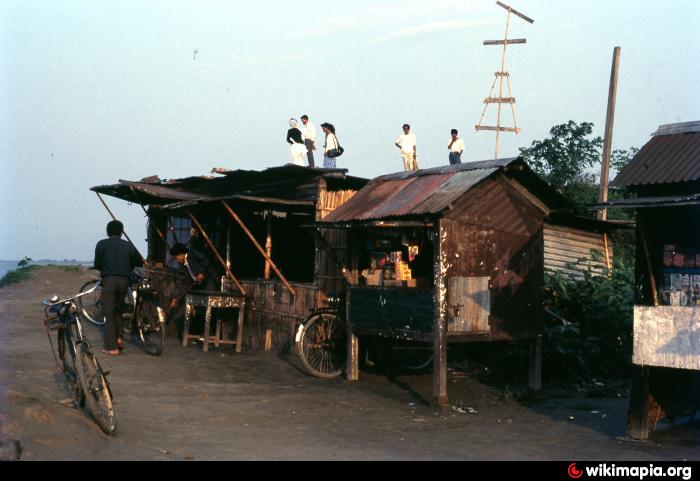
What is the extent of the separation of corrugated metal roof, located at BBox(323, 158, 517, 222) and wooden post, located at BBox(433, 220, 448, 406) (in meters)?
0.47

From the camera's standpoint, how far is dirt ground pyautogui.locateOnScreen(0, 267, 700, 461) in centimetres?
724

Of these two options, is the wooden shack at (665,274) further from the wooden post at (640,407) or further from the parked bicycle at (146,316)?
the parked bicycle at (146,316)

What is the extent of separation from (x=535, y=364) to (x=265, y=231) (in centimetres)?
658

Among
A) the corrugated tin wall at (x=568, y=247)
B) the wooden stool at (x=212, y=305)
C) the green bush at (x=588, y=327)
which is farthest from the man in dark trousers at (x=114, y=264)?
the corrugated tin wall at (x=568, y=247)

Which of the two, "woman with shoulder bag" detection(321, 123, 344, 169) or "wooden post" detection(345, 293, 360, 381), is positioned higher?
"woman with shoulder bag" detection(321, 123, 344, 169)

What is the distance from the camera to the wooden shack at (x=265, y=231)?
13.9 metres

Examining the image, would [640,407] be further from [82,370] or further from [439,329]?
[82,370]

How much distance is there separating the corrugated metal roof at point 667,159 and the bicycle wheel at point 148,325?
25.5 ft

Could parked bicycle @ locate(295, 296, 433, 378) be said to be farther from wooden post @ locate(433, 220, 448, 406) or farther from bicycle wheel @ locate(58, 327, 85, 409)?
bicycle wheel @ locate(58, 327, 85, 409)

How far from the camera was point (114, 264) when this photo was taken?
39.5ft

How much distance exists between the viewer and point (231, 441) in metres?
7.79


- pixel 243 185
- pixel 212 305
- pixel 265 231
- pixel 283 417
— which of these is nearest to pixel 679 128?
pixel 283 417

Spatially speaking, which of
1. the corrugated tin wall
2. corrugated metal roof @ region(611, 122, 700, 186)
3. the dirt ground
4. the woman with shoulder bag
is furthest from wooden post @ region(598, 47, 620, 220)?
corrugated metal roof @ region(611, 122, 700, 186)
